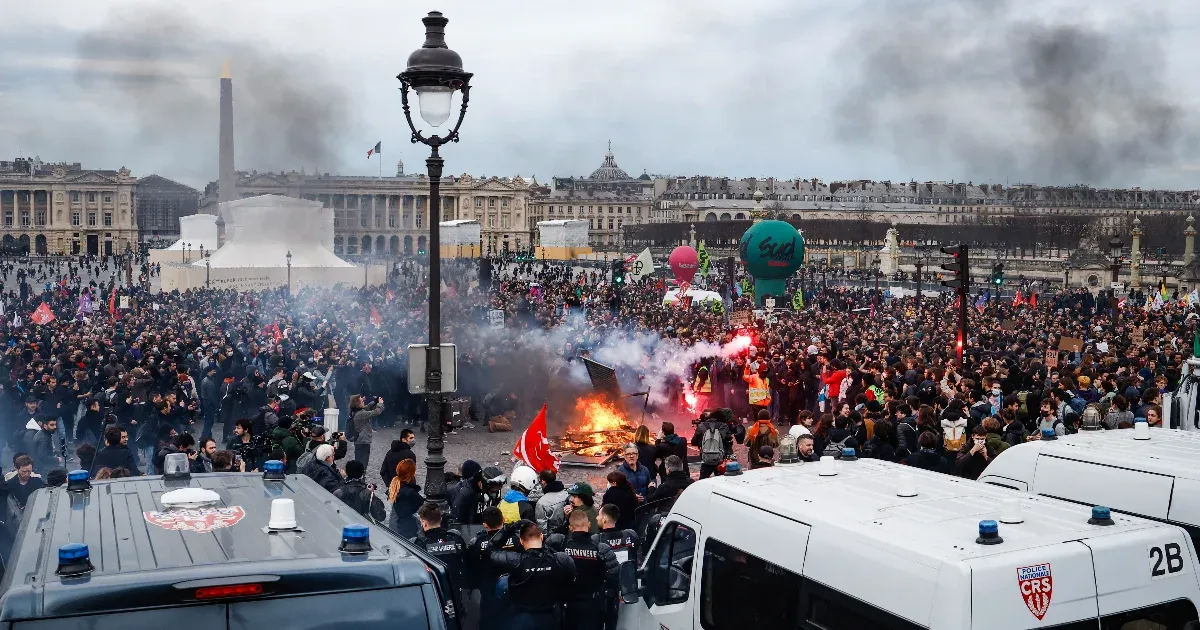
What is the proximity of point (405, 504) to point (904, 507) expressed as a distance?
14.6 ft

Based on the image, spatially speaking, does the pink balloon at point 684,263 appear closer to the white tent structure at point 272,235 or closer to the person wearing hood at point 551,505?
the white tent structure at point 272,235

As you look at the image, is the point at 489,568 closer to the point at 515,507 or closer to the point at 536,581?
the point at 536,581

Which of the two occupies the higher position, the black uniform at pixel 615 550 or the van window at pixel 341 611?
the van window at pixel 341 611

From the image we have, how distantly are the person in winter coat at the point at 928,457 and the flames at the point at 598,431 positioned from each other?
5.61 m

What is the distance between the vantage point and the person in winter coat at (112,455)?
1024 cm

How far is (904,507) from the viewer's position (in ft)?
17.6

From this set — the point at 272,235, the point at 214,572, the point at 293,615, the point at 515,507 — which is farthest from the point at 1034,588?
the point at 272,235

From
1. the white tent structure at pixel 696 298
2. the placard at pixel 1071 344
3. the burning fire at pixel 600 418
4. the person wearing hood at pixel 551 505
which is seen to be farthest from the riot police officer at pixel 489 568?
the white tent structure at pixel 696 298

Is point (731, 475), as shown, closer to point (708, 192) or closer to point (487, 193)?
point (487, 193)

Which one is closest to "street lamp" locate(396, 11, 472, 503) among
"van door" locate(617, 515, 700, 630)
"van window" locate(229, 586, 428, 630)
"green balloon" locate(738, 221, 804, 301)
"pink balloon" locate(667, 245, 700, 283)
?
"van door" locate(617, 515, 700, 630)

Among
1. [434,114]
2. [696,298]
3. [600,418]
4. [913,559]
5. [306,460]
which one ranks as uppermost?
[434,114]

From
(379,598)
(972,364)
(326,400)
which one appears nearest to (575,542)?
(379,598)

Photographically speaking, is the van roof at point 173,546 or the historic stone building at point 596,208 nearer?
the van roof at point 173,546

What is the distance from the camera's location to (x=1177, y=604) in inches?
196
